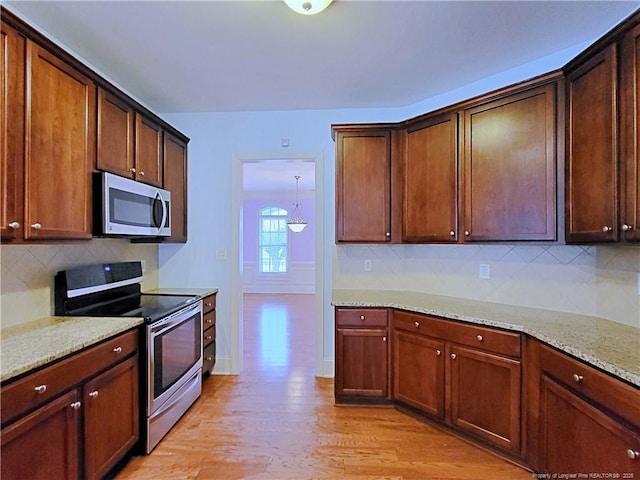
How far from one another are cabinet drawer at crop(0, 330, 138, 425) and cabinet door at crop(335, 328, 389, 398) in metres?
1.58

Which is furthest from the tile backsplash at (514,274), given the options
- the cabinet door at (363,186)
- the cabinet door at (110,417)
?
the cabinet door at (110,417)

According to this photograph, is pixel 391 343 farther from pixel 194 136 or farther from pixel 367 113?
pixel 194 136

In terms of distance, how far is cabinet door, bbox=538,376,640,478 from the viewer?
53.7 inches

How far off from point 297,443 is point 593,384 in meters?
1.73

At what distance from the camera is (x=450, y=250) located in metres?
3.02

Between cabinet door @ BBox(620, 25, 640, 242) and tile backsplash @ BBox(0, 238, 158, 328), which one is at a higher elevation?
cabinet door @ BBox(620, 25, 640, 242)

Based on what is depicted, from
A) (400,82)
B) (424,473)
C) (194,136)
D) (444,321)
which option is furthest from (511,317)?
(194,136)

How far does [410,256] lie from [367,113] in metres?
1.47

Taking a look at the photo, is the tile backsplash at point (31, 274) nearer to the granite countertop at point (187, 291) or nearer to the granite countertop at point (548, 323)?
the granite countertop at point (187, 291)

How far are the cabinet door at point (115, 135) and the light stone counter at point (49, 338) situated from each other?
958mm

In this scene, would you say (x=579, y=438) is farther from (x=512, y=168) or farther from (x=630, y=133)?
(x=512, y=168)

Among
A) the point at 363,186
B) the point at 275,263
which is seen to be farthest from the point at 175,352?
the point at 275,263

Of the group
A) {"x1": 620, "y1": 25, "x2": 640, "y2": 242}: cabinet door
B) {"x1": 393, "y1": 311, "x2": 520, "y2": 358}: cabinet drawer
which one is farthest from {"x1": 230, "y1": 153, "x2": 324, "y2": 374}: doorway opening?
{"x1": 620, "y1": 25, "x2": 640, "y2": 242}: cabinet door

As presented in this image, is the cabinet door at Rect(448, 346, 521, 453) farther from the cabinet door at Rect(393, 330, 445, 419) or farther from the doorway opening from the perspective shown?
the doorway opening
